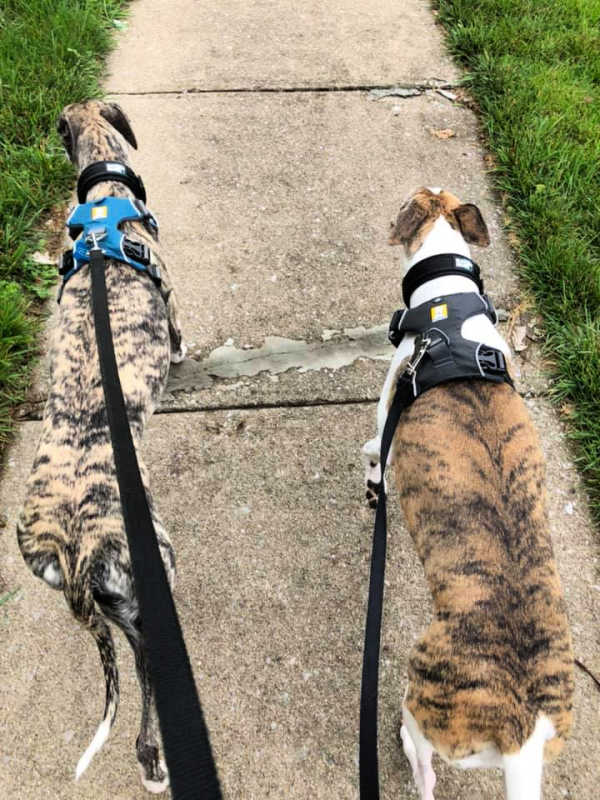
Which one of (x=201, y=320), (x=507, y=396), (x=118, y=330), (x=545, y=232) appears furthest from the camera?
(x=545, y=232)

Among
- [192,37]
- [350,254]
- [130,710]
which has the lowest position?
[130,710]

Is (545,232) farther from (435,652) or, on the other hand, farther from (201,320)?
(435,652)

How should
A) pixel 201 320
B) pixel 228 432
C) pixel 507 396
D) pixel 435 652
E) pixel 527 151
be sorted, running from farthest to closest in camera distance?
pixel 527 151
pixel 201 320
pixel 228 432
pixel 507 396
pixel 435 652

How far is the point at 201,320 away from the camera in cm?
405

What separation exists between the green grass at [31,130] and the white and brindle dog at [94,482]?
1101 millimetres

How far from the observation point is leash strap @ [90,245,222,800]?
3.31ft

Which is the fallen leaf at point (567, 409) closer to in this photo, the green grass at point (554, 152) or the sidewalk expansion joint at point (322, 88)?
the green grass at point (554, 152)

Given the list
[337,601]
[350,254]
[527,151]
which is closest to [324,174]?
[350,254]

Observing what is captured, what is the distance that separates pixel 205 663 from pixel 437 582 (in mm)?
1271

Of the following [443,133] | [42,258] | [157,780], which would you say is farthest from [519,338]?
[42,258]

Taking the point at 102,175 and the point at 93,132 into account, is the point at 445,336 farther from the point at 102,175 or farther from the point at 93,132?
the point at 93,132

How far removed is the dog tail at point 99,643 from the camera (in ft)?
6.87

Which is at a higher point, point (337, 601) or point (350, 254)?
point (350, 254)

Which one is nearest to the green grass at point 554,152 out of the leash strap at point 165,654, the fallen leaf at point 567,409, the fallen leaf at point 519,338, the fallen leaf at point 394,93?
the fallen leaf at point 567,409
